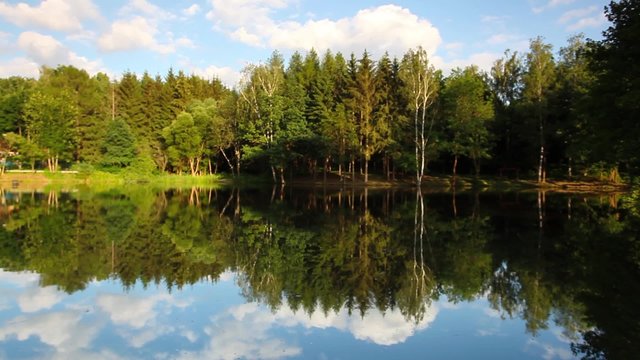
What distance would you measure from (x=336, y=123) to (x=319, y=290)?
45.9m

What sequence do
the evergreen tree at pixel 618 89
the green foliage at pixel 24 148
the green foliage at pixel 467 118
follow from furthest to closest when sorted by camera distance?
1. the green foliage at pixel 24 148
2. the green foliage at pixel 467 118
3. the evergreen tree at pixel 618 89

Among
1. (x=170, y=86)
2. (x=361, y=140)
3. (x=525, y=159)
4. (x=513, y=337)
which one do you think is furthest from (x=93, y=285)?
(x=170, y=86)

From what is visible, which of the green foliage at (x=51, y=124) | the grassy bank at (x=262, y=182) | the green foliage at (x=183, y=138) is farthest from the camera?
the green foliage at (x=183, y=138)

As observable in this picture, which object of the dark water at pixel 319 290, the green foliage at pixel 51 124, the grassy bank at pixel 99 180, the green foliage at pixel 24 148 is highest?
the green foliage at pixel 51 124

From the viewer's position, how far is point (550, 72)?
52531mm

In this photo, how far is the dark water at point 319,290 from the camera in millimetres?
8523

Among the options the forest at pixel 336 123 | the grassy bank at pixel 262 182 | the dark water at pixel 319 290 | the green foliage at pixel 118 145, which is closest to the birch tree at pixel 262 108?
the forest at pixel 336 123

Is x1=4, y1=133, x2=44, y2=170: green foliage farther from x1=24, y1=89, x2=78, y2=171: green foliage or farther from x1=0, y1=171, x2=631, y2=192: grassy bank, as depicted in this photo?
x1=0, y1=171, x2=631, y2=192: grassy bank

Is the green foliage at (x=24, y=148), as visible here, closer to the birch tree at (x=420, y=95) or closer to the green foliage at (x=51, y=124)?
the green foliage at (x=51, y=124)

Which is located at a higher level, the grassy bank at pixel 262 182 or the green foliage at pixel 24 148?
the green foliage at pixel 24 148

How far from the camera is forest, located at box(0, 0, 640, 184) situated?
5353 centimetres

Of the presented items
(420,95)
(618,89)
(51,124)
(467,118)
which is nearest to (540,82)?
(467,118)

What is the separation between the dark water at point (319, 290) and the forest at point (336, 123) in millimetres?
33068

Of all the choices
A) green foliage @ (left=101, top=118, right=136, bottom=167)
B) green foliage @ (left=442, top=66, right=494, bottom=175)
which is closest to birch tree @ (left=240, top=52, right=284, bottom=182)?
green foliage @ (left=101, top=118, right=136, bottom=167)
